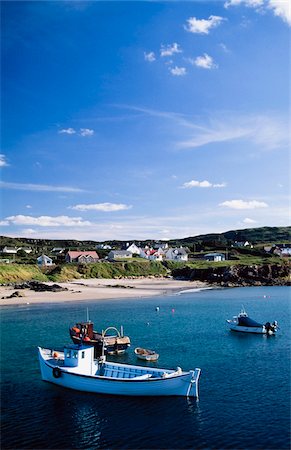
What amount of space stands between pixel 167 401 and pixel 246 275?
88679mm

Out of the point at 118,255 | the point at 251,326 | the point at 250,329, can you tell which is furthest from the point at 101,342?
the point at 118,255

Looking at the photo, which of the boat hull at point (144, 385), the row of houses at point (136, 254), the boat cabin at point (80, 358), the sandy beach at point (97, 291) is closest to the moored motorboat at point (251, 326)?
the boat hull at point (144, 385)

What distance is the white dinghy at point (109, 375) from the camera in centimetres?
2617

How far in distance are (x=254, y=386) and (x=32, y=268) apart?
80546mm

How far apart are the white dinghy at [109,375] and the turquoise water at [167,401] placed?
1.90ft

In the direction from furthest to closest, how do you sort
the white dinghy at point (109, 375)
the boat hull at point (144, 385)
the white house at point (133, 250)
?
the white house at point (133, 250), the white dinghy at point (109, 375), the boat hull at point (144, 385)

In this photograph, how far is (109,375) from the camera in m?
29.7

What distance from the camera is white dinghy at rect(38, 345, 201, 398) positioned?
26172 mm

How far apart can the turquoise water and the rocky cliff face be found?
2268 inches

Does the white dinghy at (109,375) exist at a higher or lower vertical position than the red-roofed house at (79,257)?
lower

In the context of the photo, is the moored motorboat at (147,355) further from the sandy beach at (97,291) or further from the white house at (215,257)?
the white house at (215,257)

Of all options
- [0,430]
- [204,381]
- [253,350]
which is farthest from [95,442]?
[253,350]

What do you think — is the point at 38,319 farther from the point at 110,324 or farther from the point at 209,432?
the point at 209,432

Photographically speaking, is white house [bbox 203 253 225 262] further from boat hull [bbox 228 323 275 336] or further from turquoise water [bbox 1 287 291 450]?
boat hull [bbox 228 323 275 336]
